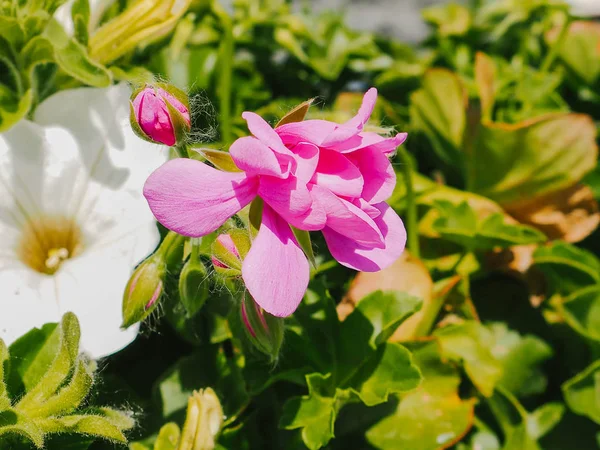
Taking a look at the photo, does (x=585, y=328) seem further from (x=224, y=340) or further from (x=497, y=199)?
(x=224, y=340)

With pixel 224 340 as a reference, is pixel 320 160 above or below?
above

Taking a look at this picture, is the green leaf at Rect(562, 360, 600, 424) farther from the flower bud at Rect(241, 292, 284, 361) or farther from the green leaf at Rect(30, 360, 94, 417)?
the green leaf at Rect(30, 360, 94, 417)

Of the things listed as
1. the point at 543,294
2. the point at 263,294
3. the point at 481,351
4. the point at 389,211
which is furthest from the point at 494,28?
the point at 263,294

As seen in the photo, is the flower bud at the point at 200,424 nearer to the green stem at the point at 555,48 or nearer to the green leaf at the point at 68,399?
the green leaf at the point at 68,399

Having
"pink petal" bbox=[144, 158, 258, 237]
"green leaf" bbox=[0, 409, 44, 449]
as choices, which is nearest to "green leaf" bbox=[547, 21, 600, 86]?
"pink petal" bbox=[144, 158, 258, 237]

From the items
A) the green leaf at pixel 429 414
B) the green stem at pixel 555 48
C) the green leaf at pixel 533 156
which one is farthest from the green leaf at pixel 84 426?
the green stem at pixel 555 48

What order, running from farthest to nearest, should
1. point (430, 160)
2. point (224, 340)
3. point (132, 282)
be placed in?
point (430, 160), point (224, 340), point (132, 282)
